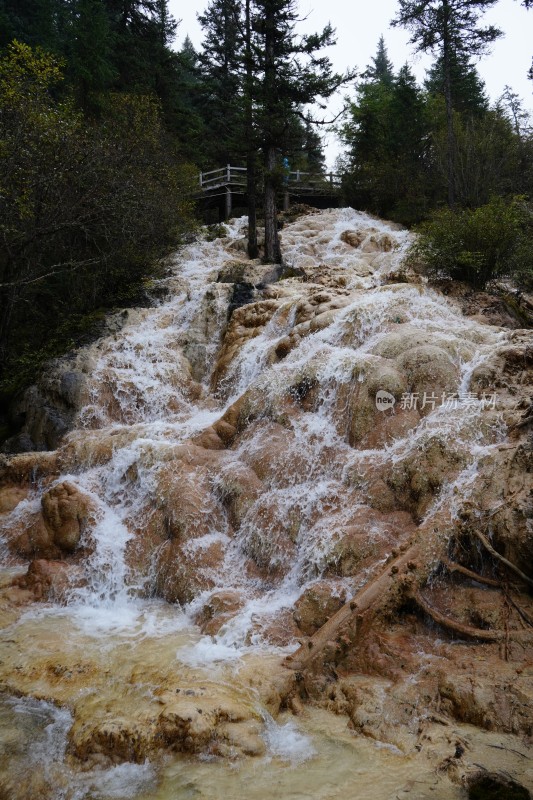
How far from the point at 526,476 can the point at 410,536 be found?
A: 4.29 feet

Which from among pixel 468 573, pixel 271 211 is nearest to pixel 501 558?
pixel 468 573

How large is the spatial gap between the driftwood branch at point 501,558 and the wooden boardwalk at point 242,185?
21.3 meters

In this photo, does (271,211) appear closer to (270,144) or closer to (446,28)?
(270,144)

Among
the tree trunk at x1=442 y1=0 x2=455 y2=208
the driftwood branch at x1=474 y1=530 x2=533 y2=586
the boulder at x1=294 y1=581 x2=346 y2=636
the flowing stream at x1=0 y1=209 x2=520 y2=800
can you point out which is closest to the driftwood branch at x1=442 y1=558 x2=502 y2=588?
the driftwood branch at x1=474 y1=530 x2=533 y2=586

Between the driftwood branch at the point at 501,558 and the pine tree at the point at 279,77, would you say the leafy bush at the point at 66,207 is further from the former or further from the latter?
the driftwood branch at the point at 501,558

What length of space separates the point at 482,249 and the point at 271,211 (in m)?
7.55

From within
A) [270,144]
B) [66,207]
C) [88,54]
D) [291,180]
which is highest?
[88,54]

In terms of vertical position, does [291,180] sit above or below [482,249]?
above

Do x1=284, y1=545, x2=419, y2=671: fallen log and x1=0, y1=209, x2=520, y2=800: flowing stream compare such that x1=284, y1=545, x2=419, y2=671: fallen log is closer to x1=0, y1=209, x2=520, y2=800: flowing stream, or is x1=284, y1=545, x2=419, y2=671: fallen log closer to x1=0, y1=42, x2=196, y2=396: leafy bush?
x1=0, y1=209, x2=520, y2=800: flowing stream

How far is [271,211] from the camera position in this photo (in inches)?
659

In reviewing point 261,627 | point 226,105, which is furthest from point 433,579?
point 226,105

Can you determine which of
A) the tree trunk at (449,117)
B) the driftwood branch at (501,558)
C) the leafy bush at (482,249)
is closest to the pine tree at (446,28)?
the tree trunk at (449,117)

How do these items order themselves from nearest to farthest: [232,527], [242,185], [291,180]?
[232,527] → [242,185] → [291,180]

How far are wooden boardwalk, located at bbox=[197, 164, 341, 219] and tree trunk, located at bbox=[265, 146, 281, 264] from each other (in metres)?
7.13
